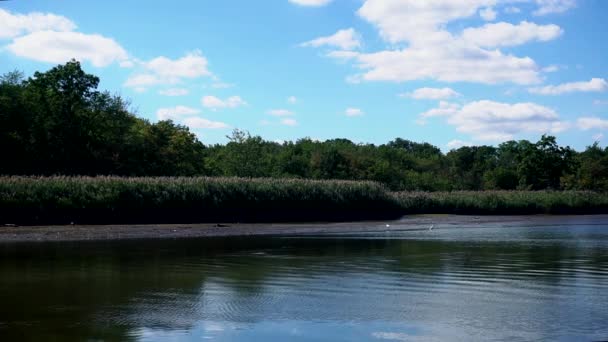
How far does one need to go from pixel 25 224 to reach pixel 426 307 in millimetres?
27990

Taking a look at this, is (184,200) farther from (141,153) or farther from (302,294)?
(302,294)

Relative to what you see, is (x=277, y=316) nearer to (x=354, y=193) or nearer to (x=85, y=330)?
(x=85, y=330)

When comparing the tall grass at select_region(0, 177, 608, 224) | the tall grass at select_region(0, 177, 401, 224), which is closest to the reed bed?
the tall grass at select_region(0, 177, 608, 224)

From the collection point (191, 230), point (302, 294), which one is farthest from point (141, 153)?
point (302, 294)

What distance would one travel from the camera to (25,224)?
121 feet

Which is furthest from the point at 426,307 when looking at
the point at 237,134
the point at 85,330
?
the point at 237,134

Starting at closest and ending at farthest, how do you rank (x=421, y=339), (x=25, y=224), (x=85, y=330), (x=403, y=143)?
(x=421, y=339) < (x=85, y=330) < (x=25, y=224) < (x=403, y=143)

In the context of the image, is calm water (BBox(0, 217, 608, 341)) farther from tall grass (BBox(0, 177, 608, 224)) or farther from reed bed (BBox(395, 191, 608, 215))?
reed bed (BBox(395, 191, 608, 215))

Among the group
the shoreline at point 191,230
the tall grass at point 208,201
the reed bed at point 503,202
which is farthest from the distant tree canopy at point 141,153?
the shoreline at point 191,230

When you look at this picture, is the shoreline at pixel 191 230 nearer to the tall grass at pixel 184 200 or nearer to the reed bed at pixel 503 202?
the tall grass at pixel 184 200

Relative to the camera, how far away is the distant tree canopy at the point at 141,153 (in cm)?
5234

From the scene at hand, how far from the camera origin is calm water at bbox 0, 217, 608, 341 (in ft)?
40.6

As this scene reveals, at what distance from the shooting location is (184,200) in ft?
142

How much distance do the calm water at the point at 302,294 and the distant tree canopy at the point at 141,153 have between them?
25.5 metres
